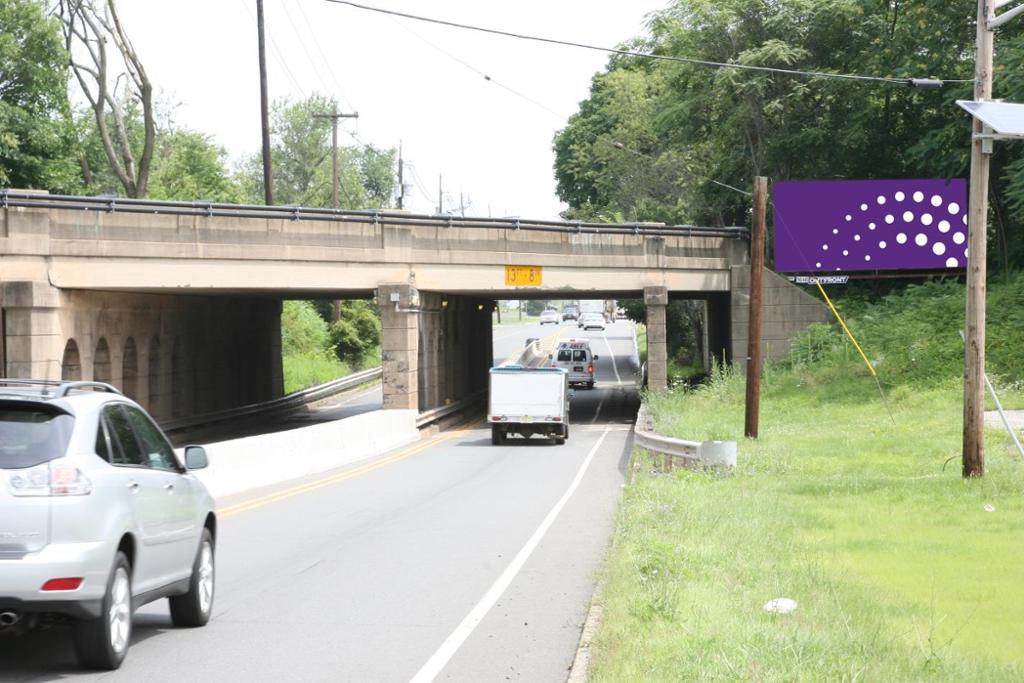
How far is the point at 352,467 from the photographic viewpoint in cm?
3256

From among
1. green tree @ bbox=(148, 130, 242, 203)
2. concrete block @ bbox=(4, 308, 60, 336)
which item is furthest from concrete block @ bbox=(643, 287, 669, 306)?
green tree @ bbox=(148, 130, 242, 203)

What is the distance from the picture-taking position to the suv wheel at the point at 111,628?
29.3 ft

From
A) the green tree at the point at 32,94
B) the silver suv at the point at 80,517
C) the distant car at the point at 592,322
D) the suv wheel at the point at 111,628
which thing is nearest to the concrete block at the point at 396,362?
the green tree at the point at 32,94

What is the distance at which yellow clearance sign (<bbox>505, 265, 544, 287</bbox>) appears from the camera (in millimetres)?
48000

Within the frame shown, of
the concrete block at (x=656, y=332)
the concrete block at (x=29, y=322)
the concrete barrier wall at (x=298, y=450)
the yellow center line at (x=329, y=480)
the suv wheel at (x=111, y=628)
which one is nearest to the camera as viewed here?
the suv wheel at (x=111, y=628)

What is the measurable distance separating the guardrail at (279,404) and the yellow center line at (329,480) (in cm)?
881

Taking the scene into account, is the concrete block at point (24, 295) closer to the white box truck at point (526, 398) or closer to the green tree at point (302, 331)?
the white box truck at point (526, 398)

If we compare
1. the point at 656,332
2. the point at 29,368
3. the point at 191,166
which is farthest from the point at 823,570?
the point at 191,166

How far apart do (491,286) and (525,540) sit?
30.4 m

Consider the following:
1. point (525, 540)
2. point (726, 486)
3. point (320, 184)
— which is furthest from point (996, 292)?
point (320, 184)

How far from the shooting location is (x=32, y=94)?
2400 inches

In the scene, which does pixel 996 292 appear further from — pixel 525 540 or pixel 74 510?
pixel 74 510

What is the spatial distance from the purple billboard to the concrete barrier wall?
1743 cm

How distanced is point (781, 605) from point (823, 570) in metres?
2.41
